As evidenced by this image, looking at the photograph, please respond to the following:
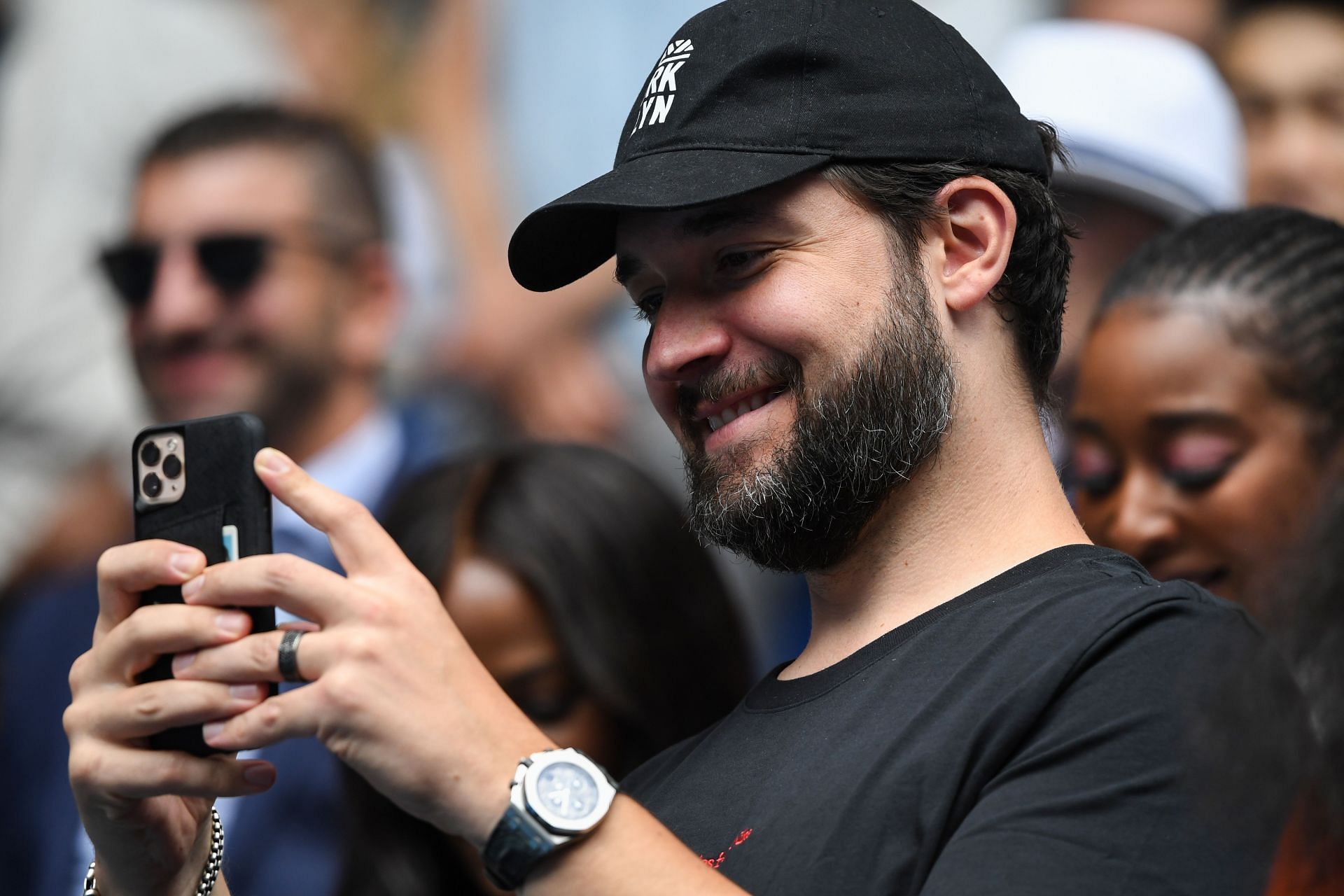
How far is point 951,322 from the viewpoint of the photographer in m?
1.82

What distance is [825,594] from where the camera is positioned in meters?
1.84

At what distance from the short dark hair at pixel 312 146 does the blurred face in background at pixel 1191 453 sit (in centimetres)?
204

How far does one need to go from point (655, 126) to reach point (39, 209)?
2.82m

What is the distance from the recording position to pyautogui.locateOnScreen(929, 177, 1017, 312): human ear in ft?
5.95

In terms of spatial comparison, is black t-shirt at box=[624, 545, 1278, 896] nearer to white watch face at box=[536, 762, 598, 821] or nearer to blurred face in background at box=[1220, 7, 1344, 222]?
white watch face at box=[536, 762, 598, 821]

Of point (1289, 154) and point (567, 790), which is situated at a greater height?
point (1289, 154)

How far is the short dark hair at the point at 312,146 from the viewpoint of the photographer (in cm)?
386

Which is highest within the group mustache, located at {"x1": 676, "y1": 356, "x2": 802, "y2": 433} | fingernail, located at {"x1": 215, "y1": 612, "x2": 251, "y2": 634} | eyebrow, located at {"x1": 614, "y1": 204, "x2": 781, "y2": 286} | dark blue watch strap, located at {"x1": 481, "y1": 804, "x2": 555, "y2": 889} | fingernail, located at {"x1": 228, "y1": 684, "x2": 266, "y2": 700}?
eyebrow, located at {"x1": 614, "y1": 204, "x2": 781, "y2": 286}

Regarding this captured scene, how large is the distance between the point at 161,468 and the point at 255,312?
92.5 inches

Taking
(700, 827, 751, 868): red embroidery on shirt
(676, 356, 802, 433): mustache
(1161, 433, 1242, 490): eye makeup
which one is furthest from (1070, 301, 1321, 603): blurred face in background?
(700, 827, 751, 868): red embroidery on shirt

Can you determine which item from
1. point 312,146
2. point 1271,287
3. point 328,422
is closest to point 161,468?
point 1271,287

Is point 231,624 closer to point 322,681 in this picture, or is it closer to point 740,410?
point 322,681

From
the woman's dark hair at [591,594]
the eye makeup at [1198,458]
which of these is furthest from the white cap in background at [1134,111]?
the woman's dark hair at [591,594]

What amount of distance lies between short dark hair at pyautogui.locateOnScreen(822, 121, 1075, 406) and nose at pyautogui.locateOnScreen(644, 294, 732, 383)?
0.72 ft
